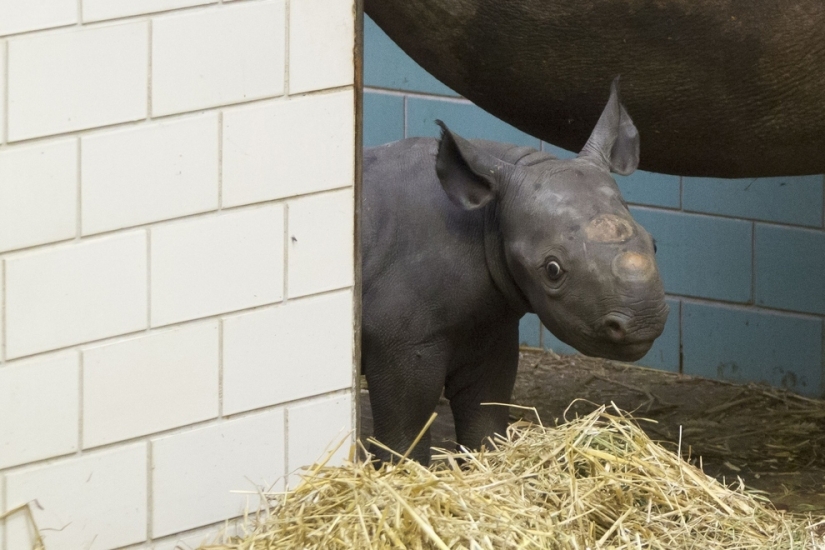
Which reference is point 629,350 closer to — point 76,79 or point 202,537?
point 202,537

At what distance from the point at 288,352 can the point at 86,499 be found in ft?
1.73

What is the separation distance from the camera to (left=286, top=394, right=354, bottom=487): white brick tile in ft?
9.76

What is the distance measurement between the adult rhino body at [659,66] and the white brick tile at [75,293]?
1.27 m

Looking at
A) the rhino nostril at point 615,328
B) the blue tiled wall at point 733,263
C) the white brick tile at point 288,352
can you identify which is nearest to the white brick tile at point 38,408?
the white brick tile at point 288,352

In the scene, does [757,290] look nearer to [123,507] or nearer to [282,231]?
[282,231]

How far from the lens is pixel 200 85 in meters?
2.72

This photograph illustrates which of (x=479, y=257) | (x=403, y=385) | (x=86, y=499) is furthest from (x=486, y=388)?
(x=86, y=499)

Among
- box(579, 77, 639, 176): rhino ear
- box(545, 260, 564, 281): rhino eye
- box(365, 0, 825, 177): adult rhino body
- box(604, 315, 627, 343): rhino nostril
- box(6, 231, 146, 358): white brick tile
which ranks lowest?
box(604, 315, 627, 343): rhino nostril

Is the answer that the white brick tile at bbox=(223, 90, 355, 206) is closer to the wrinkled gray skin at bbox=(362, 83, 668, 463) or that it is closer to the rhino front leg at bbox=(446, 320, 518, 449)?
the wrinkled gray skin at bbox=(362, 83, 668, 463)

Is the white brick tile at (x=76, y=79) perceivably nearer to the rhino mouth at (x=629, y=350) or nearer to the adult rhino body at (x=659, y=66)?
the adult rhino body at (x=659, y=66)

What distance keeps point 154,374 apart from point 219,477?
0.28 m

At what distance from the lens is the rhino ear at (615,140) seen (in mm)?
3557

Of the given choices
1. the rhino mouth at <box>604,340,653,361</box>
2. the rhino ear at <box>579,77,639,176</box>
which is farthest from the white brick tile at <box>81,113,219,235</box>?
the rhino ear at <box>579,77,639,176</box>

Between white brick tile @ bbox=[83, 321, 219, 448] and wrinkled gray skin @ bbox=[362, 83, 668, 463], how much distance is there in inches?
34.7
